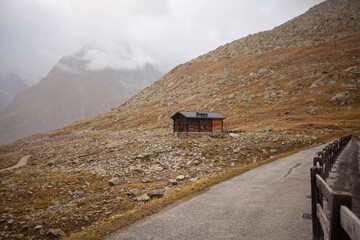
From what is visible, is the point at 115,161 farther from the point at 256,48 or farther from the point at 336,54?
the point at 256,48

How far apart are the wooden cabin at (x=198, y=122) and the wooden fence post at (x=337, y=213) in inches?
1542

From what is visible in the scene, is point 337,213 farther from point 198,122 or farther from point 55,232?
point 198,122

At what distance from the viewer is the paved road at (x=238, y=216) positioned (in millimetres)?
6242

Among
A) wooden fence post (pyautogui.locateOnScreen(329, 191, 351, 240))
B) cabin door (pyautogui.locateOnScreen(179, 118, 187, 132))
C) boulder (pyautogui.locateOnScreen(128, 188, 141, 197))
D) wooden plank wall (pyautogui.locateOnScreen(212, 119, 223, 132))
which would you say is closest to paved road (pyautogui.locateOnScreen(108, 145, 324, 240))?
wooden fence post (pyautogui.locateOnScreen(329, 191, 351, 240))

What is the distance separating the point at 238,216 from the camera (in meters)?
7.34

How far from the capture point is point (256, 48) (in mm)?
161375

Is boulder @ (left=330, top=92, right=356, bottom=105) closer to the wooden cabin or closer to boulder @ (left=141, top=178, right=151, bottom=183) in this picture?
the wooden cabin

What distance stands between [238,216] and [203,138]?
99.4ft

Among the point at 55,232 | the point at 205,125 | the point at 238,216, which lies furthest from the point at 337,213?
the point at 205,125

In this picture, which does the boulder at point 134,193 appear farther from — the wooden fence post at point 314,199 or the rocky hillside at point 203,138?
the wooden fence post at point 314,199

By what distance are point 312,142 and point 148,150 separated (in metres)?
25.4

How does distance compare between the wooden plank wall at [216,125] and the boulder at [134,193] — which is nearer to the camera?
the boulder at [134,193]

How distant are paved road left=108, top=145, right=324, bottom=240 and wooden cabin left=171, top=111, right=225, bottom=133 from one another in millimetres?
32258

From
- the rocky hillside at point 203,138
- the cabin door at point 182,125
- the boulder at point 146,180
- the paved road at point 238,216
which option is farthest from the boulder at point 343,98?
the boulder at point 146,180
